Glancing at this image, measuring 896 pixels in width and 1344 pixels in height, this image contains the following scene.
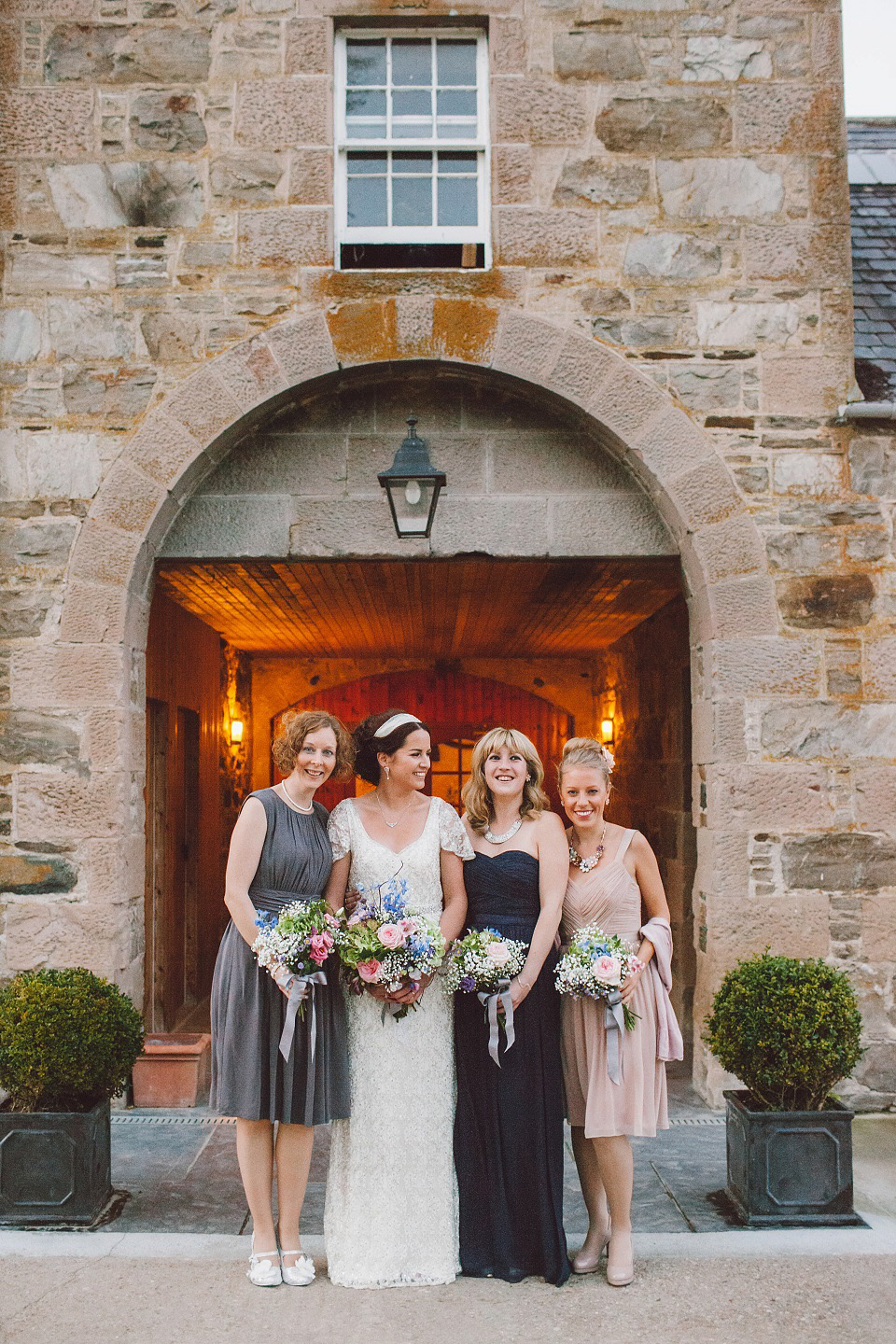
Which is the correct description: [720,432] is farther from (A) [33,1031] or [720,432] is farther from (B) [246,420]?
(A) [33,1031]

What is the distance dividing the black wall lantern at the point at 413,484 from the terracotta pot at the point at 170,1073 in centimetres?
293

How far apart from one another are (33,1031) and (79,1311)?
103 cm

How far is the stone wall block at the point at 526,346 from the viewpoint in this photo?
5.59 metres

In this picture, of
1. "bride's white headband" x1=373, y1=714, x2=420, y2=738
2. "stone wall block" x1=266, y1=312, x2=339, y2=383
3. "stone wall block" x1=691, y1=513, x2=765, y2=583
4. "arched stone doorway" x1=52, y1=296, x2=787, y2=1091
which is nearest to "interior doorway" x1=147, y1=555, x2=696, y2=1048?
"stone wall block" x1=691, y1=513, x2=765, y2=583

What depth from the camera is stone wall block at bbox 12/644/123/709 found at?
5.44m

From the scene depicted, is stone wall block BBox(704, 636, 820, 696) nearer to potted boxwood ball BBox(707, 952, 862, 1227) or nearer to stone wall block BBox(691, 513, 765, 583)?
stone wall block BBox(691, 513, 765, 583)

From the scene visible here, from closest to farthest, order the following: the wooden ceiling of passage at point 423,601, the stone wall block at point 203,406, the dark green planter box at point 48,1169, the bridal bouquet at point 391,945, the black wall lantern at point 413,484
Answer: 1. the bridal bouquet at point 391,945
2. the dark green planter box at point 48,1169
3. the black wall lantern at point 413,484
4. the stone wall block at point 203,406
5. the wooden ceiling of passage at point 423,601

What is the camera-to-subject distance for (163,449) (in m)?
5.54

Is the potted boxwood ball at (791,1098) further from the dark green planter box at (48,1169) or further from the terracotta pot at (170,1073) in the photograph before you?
the terracotta pot at (170,1073)

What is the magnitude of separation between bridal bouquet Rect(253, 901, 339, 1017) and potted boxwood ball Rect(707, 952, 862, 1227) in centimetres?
179

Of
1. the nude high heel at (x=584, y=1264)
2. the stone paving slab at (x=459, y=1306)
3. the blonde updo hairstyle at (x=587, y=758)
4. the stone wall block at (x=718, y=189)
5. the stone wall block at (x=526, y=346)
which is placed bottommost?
the stone paving slab at (x=459, y=1306)

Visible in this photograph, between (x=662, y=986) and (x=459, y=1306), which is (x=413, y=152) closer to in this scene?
(x=662, y=986)

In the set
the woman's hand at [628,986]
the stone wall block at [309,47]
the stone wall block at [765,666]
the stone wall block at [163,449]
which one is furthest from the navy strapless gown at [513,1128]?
the stone wall block at [309,47]

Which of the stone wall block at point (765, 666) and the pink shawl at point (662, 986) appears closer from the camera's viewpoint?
the pink shawl at point (662, 986)
